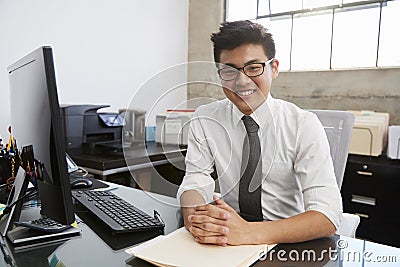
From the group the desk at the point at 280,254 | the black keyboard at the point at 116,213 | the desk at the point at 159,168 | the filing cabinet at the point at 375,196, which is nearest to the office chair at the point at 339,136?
the desk at the point at 280,254

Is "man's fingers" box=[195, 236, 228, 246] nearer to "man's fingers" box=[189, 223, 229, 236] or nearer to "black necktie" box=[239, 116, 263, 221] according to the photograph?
"man's fingers" box=[189, 223, 229, 236]

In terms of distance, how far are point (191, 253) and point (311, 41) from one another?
2.76 meters

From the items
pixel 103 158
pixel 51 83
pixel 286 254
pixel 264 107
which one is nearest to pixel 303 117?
pixel 264 107

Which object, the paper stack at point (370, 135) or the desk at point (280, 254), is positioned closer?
the desk at point (280, 254)

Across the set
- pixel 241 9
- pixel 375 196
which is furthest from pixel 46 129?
pixel 241 9

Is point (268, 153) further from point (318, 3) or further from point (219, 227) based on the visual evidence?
point (318, 3)

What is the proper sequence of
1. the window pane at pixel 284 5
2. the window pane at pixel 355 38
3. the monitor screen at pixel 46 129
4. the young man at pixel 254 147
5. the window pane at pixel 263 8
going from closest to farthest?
the monitor screen at pixel 46 129, the young man at pixel 254 147, the window pane at pixel 355 38, the window pane at pixel 284 5, the window pane at pixel 263 8

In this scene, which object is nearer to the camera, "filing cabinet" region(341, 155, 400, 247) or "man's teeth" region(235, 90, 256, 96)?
"man's teeth" region(235, 90, 256, 96)

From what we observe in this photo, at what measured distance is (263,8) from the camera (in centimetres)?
339

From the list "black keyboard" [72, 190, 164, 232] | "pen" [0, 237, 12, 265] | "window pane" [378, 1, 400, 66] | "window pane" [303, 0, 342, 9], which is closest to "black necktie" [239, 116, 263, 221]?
"black keyboard" [72, 190, 164, 232]

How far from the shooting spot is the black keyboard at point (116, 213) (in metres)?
0.90

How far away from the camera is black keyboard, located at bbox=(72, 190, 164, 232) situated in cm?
90

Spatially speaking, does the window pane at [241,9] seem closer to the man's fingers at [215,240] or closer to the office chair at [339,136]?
the office chair at [339,136]

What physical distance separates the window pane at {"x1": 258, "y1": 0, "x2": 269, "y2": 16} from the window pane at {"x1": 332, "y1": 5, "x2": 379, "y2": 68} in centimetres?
71
